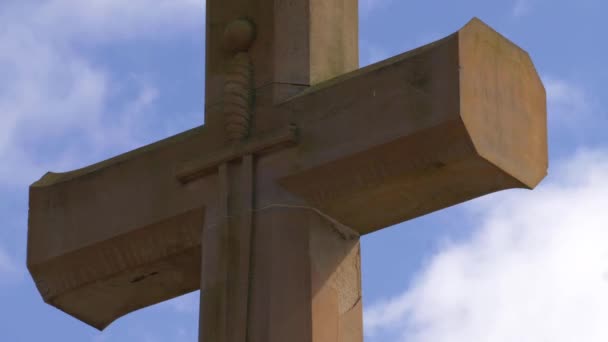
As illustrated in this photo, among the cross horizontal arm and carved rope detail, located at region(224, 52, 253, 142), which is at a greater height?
carved rope detail, located at region(224, 52, 253, 142)

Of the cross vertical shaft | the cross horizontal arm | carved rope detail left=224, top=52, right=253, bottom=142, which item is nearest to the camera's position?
the cross horizontal arm

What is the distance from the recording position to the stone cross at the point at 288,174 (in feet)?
34.4

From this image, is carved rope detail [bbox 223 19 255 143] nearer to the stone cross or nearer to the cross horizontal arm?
the stone cross

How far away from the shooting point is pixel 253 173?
10906mm

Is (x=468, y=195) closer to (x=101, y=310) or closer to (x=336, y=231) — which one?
(x=336, y=231)

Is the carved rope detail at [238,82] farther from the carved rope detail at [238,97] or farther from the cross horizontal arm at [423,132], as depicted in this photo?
Answer: the cross horizontal arm at [423,132]

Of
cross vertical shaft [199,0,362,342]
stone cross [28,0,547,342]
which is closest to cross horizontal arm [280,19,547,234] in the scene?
stone cross [28,0,547,342]

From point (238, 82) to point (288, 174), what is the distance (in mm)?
728

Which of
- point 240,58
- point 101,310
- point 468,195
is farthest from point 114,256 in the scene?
point 468,195

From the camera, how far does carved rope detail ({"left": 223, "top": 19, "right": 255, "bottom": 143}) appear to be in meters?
11.1

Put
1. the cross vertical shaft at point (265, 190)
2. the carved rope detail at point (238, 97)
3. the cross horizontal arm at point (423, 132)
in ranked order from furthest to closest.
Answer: the carved rope detail at point (238, 97), the cross vertical shaft at point (265, 190), the cross horizontal arm at point (423, 132)

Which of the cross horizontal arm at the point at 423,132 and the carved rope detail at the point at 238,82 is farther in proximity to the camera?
the carved rope detail at the point at 238,82

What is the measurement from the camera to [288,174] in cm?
1077

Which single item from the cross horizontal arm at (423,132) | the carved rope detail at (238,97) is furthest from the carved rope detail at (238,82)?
the cross horizontal arm at (423,132)
